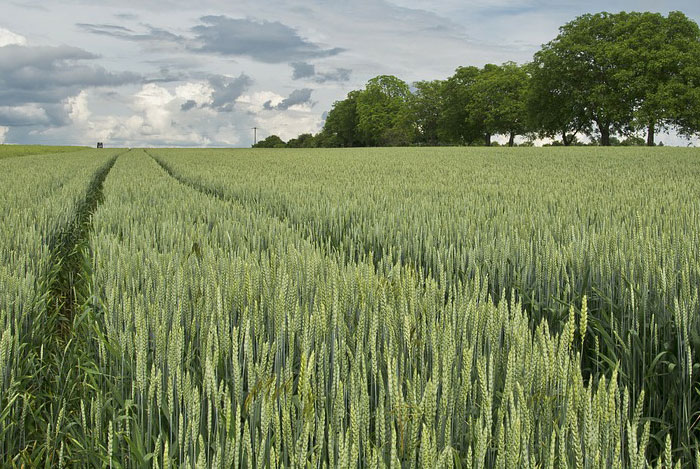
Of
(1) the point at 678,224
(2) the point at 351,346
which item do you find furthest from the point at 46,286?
(1) the point at 678,224

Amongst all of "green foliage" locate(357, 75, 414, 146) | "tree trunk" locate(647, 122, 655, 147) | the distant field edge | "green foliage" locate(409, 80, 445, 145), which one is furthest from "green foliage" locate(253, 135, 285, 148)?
"tree trunk" locate(647, 122, 655, 147)

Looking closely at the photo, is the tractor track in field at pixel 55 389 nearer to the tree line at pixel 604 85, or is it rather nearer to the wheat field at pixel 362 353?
the wheat field at pixel 362 353

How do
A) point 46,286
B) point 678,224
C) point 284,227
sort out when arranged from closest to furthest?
point 46,286
point 678,224
point 284,227

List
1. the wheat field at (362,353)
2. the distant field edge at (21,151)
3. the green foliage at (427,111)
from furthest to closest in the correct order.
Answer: the green foliage at (427,111), the distant field edge at (21,151), the wheat field at (362,353)

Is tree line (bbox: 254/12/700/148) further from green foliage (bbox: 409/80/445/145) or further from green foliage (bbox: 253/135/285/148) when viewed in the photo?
green foliage (bbox: 253/135/285/148)

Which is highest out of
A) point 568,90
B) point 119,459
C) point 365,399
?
point 568,90

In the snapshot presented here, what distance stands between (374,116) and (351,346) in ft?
243

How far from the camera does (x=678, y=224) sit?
381cm

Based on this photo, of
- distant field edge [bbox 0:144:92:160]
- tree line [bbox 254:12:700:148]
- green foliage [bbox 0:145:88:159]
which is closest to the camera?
tree line [bbox 254:12:700:148]

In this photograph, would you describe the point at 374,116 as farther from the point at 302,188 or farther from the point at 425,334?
the point at 425,334

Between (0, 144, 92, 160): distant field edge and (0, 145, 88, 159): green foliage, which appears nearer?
(0, 144, 92, 160): distant field edge

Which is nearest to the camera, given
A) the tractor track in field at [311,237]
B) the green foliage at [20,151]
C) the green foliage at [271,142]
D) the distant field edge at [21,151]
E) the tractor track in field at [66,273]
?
the tractor track in field at [311,237]

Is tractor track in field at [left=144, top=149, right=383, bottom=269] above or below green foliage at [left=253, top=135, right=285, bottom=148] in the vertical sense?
below

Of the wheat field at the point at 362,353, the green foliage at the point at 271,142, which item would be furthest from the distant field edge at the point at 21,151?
the green foliage at the point at 271,142
